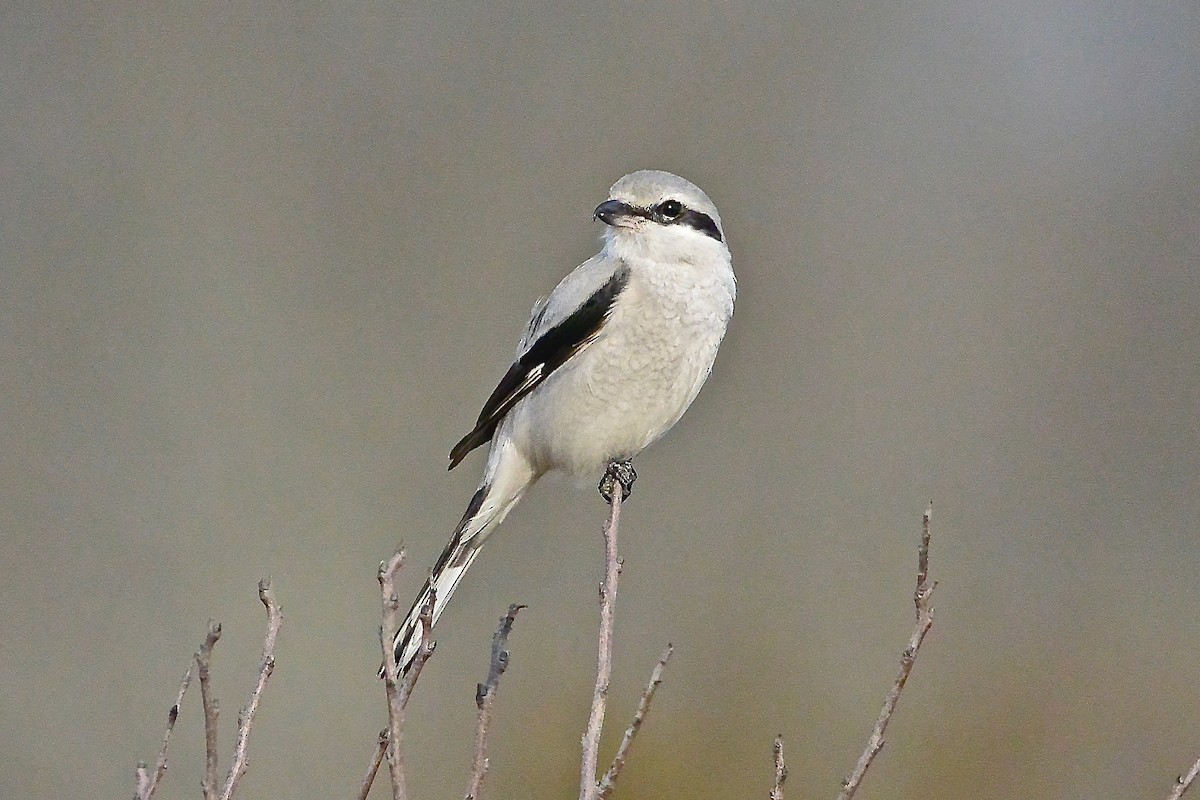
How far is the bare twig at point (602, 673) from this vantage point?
1.19m

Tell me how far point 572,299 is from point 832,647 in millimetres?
2473

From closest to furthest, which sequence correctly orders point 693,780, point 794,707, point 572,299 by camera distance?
point 572,299, point 693,780, point 794,707

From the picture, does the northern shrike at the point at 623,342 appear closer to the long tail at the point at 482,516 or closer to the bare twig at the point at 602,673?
the long tail at the point at 482,516

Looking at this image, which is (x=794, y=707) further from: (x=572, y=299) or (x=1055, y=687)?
(x=572, y=299)

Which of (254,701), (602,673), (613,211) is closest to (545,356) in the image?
(613,211)

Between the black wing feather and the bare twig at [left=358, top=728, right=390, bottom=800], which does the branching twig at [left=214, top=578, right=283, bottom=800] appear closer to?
the bare twig at [left=358, top=728, right=390, bottom=800]

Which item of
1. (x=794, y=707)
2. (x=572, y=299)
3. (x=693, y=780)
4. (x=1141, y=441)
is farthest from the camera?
(x=1141, y=441)

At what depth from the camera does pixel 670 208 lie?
2.11 metres

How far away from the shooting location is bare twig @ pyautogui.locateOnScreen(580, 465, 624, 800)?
1.19 m

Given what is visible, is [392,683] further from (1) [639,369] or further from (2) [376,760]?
(1) [639,369]

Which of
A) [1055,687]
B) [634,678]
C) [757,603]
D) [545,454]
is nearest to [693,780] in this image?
[634,678]

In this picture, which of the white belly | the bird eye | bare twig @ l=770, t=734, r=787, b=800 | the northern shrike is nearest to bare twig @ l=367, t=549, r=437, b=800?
bare twig @ l=770, t=734, r=787, b=800

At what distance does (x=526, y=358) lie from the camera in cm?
225

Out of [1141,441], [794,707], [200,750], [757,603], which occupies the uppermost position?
[1141,441]
